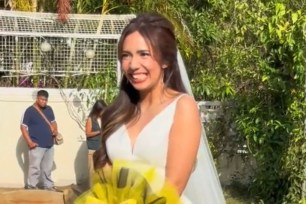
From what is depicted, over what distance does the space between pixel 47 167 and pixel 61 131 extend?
68cm

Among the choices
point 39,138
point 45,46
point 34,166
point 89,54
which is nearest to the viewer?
point 39,138

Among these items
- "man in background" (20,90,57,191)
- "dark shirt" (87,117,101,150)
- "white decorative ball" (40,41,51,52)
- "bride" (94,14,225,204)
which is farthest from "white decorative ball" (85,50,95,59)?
A: "bride" (94,14,225,204)

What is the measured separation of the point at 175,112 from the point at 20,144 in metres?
8.32

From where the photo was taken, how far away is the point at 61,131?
34.7ft

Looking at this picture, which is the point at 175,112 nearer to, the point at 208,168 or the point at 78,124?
the point at 208,168

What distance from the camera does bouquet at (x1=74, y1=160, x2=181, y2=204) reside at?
2338 millimetres

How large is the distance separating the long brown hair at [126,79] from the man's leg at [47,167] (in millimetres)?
7421

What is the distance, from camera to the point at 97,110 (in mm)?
9367

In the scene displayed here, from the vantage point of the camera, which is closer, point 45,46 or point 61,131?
point 45,46

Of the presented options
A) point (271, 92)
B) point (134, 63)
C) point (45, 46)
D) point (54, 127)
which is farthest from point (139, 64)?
point (45, 46)

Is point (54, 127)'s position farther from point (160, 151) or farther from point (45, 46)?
point (160, 151)

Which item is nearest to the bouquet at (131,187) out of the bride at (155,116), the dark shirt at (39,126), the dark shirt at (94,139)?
the bride at (155,116)

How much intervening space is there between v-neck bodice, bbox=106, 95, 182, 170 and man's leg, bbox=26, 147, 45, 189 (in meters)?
7.45

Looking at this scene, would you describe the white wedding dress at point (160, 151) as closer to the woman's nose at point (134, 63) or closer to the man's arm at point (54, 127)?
the woman's nose at point (134, 63)
